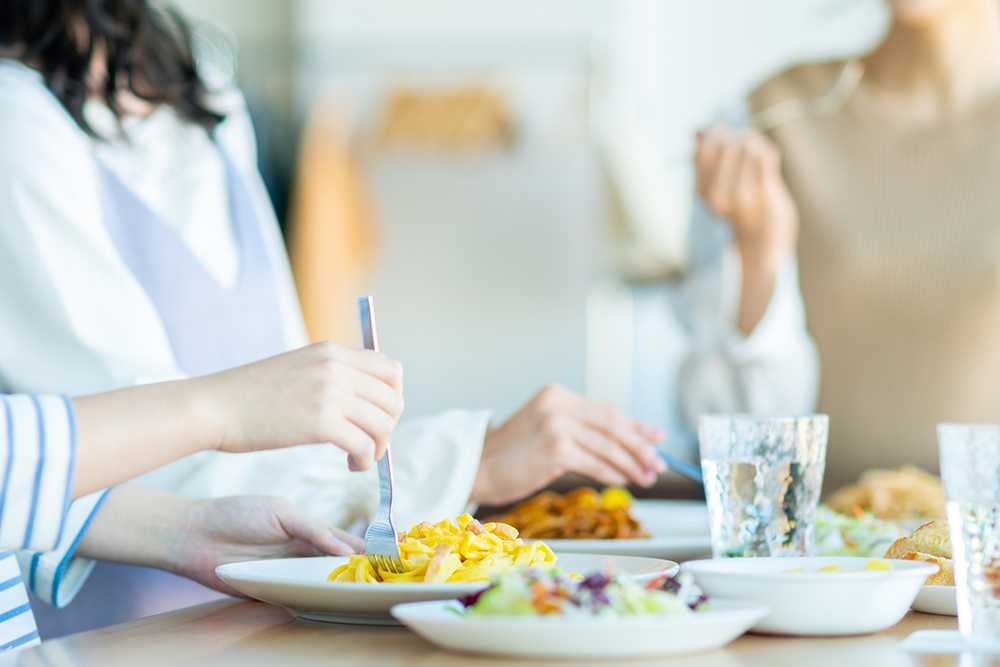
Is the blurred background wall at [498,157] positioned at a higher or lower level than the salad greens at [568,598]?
higher

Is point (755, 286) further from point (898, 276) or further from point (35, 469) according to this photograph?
point (35, 469)

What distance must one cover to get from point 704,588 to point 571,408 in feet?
1.17

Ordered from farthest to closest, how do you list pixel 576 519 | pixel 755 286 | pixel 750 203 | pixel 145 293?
pixel 755 286, pixel 750 203, pixel 145 293, pixel 576 519

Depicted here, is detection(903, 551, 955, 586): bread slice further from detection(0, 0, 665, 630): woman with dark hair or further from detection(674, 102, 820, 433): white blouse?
detection(674, 102, 820, 433): white blouse

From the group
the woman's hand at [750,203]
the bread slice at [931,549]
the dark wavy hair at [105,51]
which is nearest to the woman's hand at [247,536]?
the bread slice at [931,549]

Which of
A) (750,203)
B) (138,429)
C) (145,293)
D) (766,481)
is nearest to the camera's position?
(138,429)

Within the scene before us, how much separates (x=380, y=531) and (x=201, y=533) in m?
0.18

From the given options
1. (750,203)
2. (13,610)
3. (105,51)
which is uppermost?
(105,51)

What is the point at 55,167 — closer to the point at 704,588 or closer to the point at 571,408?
the point at 571,408

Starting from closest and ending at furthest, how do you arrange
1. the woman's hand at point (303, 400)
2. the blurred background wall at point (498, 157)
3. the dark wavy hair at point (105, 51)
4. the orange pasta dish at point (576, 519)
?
the woman's hand at point (303, 400), the orange pasta dish at point (576, 519), the dark wavy hair at point (105, 51), the blurred background wall at point (498, 157)

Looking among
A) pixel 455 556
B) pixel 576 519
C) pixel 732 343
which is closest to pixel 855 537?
pixel 576 519

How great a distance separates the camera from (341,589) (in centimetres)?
43

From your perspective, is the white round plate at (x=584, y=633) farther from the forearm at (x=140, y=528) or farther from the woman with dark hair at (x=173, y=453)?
the forearm at (x=140, y=528)

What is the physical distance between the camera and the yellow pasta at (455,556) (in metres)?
0.45
